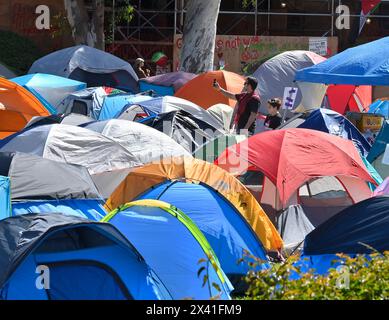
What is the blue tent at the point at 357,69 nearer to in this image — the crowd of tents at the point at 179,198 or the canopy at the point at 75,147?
the crowd of tents at the point at 179,198

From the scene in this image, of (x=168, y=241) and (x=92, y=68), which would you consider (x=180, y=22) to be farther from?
(x=168, y=241)

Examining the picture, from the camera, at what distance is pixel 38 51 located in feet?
94.3

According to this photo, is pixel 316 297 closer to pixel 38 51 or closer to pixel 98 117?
pixel 98 117

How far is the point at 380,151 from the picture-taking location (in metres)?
12.9

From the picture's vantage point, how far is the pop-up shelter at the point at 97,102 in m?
17.0

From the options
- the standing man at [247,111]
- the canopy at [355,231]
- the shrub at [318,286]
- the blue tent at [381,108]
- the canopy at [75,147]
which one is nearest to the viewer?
the shrub at [318,286]

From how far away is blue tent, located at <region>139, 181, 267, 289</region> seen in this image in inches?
360

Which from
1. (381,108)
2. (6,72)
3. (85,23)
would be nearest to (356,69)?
(381,108)

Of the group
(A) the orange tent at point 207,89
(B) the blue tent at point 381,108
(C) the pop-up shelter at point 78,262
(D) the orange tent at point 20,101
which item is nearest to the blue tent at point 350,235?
(C) the pop-up shelter at point 78,262

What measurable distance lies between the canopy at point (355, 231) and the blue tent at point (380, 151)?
437 centimetres

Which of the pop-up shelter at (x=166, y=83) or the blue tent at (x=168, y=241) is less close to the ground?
the blue tent at (x=168, y=241)

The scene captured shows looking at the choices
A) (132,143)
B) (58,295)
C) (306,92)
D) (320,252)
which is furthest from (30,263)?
(306,92)

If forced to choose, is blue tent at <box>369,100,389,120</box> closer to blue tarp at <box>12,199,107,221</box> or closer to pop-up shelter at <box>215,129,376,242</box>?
pop-up shelter at <box>215,129,376,242</box>

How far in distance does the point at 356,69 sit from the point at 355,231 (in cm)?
613
